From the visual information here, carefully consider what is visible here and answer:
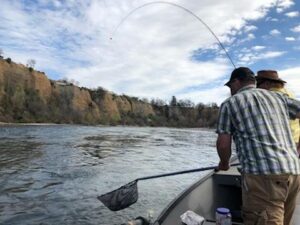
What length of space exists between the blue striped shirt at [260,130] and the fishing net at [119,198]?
3.08 m

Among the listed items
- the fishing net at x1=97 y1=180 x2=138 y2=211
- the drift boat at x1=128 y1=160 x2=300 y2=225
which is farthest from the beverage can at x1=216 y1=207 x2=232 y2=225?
the fishing net at x1=97 y1=180 x2=138 y2=211

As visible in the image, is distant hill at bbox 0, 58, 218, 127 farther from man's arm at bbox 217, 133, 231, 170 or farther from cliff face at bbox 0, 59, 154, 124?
man's arm at bbox 217, 133, 231, 170

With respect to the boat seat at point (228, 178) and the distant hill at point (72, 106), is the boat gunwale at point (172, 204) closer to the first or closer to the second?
the boat seat at point (228, 178)

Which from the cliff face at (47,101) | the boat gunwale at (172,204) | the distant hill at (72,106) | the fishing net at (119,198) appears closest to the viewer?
the boat gunwale at (172,204)

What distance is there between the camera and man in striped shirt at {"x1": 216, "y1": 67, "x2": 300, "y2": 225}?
275 cm

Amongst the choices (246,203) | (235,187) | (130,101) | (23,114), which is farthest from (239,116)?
(130,101)

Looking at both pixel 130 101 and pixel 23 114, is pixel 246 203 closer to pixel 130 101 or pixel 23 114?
pixel 23 114

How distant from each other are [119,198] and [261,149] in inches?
131

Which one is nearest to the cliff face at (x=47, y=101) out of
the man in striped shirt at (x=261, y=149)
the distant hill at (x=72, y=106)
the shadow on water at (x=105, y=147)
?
the distant hill at (x=72, y=106)

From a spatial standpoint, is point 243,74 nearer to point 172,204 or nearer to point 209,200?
point 172,204

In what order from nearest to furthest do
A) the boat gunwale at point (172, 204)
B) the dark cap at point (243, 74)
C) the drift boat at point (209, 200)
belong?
the dark cap at point (243, 74) < the boat gunwale at point (172, 204) < the drift boat at point (209, 200)

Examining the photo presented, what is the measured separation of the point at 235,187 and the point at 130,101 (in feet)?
339

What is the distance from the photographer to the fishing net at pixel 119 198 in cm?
553

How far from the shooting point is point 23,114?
68.8 m
